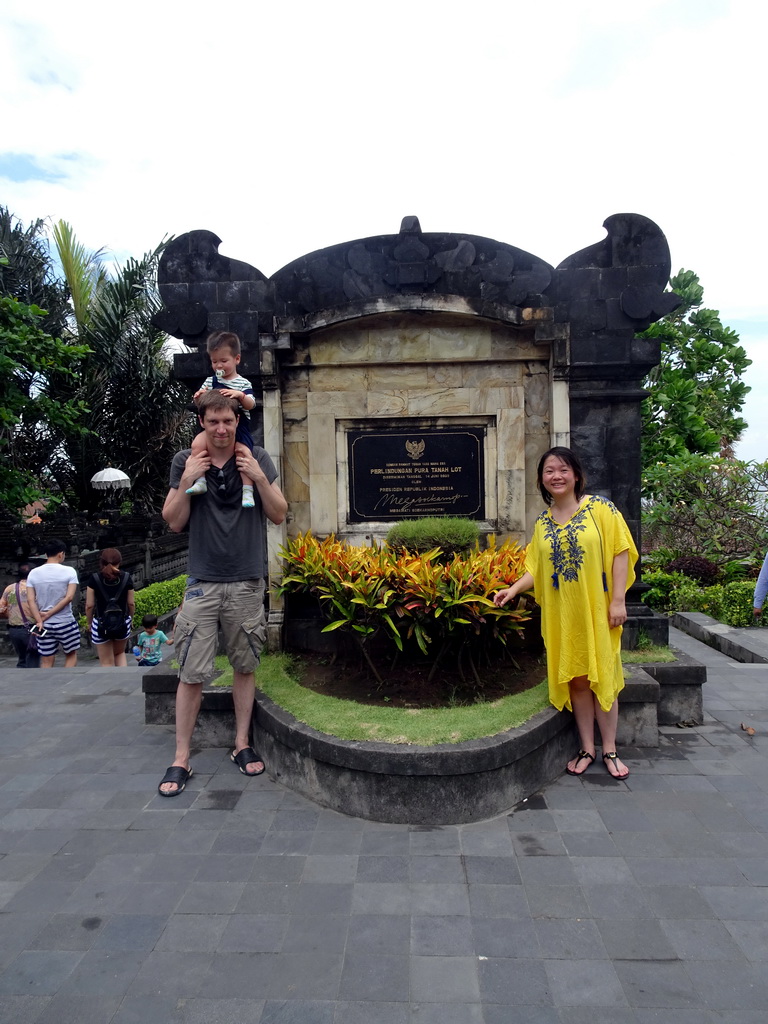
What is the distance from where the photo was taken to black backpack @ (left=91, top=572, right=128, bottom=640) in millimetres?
7570

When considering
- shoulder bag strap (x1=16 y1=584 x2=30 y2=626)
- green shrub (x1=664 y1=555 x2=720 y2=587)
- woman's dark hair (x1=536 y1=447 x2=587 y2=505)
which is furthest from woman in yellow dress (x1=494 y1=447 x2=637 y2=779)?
green shrub (x1=664 y1=555 x2=720 y2=587)

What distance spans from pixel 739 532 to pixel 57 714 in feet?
36.6

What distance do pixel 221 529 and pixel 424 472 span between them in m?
2.11

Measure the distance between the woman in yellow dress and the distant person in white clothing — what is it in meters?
5.45

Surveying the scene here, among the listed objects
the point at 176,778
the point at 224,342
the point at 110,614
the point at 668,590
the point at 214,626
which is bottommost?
the point at 668,590

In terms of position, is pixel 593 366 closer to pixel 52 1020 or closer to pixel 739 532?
pixel 52 1020

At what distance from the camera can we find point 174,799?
3.94 metres

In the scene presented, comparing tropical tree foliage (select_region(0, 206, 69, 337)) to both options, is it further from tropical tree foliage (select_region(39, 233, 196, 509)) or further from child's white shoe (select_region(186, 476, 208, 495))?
child's white shoe (select_region(186, 476, 208, 495))

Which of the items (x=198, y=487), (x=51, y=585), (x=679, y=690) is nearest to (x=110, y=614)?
(x=51, y=585)

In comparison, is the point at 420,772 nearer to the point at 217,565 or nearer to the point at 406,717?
the point at 406,717

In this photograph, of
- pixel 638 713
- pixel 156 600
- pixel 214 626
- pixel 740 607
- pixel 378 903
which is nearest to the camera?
pixel 378 903

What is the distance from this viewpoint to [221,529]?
13.5ft

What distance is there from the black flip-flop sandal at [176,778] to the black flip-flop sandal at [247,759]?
32 cm

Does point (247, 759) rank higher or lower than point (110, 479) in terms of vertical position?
lower
